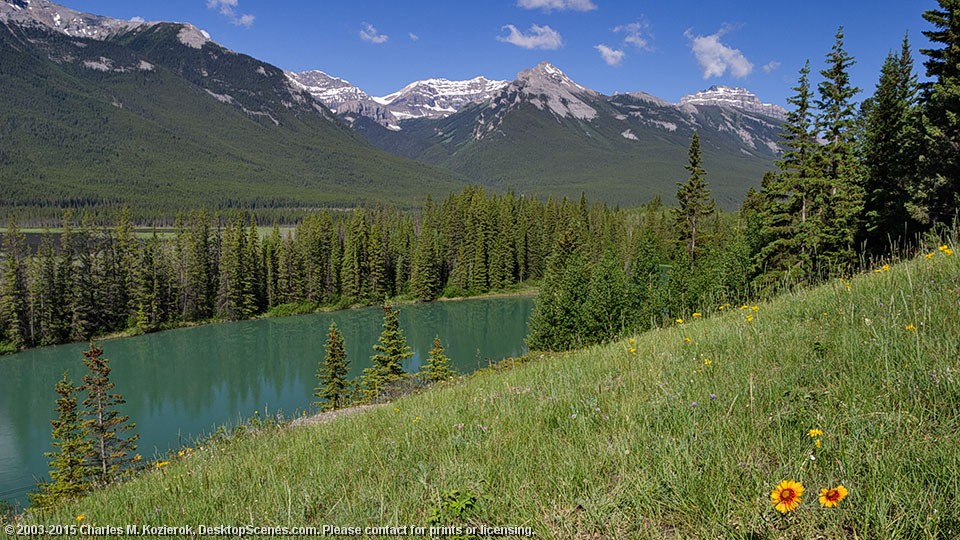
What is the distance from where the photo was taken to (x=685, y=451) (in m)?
2.86

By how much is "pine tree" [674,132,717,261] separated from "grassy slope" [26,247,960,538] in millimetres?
35372

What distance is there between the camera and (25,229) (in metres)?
163

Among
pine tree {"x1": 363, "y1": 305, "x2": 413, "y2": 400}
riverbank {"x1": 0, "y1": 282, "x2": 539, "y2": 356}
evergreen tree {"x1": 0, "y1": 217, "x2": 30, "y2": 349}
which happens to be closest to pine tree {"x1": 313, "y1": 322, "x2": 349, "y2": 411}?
pine tree {"x1": 363, "y1": 305, "x2": 413, "y2": 400}

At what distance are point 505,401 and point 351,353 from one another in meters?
50.8

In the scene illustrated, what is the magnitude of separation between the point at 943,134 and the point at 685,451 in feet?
81.0

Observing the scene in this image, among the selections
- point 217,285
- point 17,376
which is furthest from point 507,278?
point 17,376

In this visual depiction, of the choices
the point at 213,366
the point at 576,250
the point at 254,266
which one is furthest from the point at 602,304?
the point at 254,266

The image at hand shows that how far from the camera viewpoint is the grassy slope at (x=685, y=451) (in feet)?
7.66

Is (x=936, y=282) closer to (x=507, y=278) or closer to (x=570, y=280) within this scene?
(x=570, y=280)

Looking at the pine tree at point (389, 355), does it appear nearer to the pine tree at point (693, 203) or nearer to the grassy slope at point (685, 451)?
the pine tree at point (693, 203)

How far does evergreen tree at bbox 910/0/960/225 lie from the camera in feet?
63.2

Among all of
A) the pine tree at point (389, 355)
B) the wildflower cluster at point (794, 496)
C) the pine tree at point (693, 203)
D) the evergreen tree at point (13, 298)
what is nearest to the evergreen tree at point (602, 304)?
the pine tree at point (693, 203)

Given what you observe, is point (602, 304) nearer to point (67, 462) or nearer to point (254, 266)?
point (67, 462)

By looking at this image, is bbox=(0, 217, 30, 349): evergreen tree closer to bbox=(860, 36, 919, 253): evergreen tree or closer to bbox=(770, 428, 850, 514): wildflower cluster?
bbox=(770, 428, 850, 514): wildflower cluster
